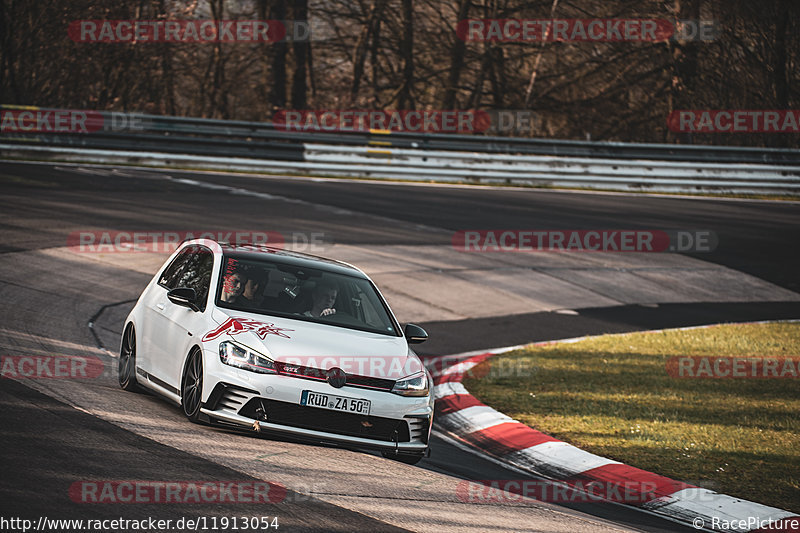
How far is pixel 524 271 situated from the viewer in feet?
57.2

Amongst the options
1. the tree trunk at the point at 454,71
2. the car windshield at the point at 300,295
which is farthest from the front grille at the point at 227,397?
the tree trunk at the point at 454,71

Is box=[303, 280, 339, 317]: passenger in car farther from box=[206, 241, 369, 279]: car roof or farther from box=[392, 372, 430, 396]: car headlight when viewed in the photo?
box=[392, 372, 430, 396]: car headlight

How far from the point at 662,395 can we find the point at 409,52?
90.7 ft

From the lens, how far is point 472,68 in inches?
1417

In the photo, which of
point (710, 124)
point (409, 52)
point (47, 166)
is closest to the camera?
point (47, 166)

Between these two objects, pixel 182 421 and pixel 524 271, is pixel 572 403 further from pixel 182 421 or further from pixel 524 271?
pixel 524 271

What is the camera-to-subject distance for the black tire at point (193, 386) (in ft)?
23.1

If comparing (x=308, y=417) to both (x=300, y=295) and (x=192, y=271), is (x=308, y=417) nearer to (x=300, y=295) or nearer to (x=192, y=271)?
(x=300, y=295)

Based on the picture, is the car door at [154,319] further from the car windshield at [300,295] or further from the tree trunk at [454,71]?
the tree trunk at [454,71]

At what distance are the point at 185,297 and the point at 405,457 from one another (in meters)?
2.18

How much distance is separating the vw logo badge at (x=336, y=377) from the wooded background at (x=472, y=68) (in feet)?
82.2

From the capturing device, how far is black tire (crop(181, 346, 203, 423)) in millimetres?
7039

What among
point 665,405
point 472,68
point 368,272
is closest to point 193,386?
point 665,405

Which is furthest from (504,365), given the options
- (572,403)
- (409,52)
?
(409,52)
